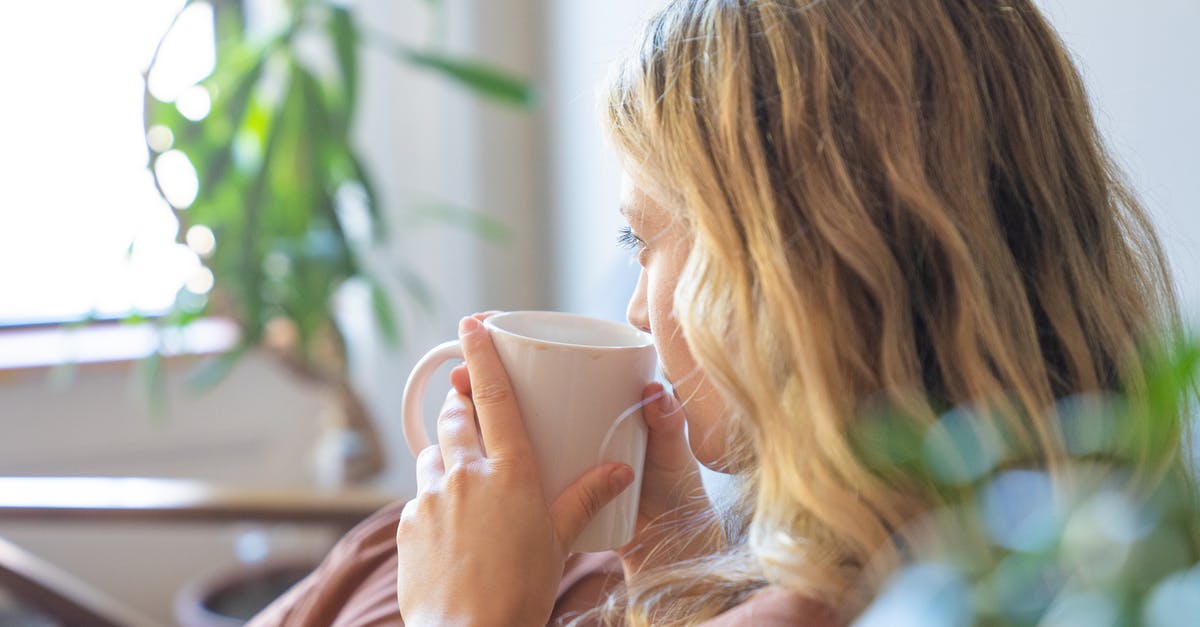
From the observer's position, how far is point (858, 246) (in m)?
0.59

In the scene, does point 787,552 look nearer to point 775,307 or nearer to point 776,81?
point 775,307

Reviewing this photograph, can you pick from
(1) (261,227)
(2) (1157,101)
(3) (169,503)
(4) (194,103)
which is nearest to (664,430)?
(2) (1157,101)

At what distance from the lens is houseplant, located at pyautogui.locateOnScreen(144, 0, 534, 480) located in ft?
5.19

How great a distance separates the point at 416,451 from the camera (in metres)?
0.77

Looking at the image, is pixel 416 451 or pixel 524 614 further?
pixel 416 451

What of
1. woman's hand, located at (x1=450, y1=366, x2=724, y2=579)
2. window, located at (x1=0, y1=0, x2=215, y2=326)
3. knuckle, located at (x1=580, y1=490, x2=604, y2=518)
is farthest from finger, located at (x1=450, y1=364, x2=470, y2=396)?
window, located at (x1=0, y1=0, x2=215, y2=326)

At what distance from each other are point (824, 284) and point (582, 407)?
6.7 inches

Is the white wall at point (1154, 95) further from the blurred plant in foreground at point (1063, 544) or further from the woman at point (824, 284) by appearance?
the blurred plant in foreground at point (1063, 544)

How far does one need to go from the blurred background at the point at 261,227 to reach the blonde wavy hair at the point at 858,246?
100 centimetres

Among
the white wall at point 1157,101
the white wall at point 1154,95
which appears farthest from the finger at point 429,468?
the white wall at point 1157,101

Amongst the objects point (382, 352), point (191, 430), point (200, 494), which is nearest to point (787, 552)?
point (200, 494)

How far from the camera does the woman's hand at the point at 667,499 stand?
75cm

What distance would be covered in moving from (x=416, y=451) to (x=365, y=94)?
135 cm

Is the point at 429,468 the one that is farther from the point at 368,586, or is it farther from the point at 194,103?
the point at 194,103
